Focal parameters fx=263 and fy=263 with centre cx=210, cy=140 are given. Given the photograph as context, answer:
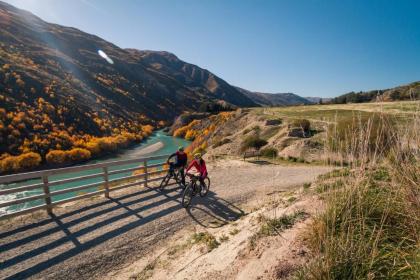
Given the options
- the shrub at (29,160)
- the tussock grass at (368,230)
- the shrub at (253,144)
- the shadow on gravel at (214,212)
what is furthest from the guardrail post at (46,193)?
the shrub at (29,160)

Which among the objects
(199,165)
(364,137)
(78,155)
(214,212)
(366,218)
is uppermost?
(364,137)

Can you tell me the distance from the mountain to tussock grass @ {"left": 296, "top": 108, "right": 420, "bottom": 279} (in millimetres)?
47657

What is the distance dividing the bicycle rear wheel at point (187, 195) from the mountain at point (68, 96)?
134 ft

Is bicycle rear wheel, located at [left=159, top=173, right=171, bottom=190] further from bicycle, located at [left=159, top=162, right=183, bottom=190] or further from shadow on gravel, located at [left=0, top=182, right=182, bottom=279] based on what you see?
shadow on gravel, located at [left=0, top=182, right=182, bottom=279]

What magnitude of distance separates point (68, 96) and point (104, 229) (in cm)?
7267

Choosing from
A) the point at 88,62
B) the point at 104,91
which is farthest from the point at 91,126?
the point at 88,62

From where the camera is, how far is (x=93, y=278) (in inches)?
233

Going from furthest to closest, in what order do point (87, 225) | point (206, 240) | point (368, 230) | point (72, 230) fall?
point (87, 225) → point (72, 230) → point (206, 240) → point (368, 230)

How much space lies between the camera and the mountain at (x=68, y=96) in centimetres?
4747

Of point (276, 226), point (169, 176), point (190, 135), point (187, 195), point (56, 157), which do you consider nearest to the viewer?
point (276, 226)

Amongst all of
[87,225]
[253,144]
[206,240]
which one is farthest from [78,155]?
[206,240]

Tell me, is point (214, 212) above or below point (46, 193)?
below

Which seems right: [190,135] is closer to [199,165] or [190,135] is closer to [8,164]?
[8,164]

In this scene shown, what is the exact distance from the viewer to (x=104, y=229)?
804cm
